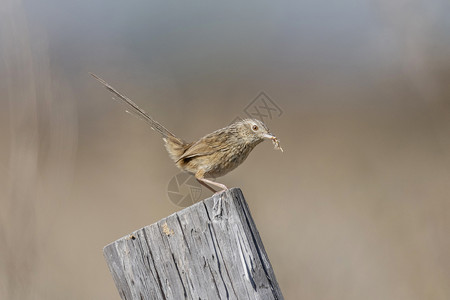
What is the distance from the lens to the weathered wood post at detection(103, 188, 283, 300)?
202 cm

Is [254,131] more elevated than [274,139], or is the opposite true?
[254,131]

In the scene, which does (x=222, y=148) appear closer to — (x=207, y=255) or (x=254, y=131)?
(x=254, y=131)

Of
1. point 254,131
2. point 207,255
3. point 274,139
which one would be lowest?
point 207,255

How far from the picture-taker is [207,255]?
6.73 feet

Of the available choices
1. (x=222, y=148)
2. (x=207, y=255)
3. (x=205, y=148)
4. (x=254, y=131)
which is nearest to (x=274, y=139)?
(x=254, y=131)

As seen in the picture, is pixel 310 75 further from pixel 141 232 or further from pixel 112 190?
pixel 141 232

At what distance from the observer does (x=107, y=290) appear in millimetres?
5766

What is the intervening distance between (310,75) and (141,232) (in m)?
11.5

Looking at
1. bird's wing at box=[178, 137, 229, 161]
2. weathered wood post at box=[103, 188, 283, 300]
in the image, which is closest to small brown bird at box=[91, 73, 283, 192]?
bird's wing at box=[178, 137, 229, 161]

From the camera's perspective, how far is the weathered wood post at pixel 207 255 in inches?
79.5

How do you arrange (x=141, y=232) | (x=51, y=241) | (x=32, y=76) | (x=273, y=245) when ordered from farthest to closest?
(x=51, y=241), (x=273, y=245), (x=32, y=76), (x=141, y=232)

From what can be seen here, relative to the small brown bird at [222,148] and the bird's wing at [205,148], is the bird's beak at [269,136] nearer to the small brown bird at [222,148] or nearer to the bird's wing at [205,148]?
the small brown bird at [222,148]

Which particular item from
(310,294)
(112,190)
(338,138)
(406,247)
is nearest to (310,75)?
(338,138)

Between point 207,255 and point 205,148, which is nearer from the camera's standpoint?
point 207,255
